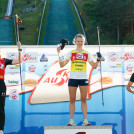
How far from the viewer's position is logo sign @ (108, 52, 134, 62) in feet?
17.2

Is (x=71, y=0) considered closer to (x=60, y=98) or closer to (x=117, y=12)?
(x=117, y=12)

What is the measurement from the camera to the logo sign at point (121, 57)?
Result: 523 centimetres

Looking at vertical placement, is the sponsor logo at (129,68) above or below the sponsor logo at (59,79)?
above

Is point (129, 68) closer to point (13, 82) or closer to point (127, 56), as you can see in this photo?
point (127, 56)

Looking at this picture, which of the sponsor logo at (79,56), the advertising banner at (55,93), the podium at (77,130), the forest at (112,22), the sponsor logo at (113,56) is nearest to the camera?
the podium at (77,130)

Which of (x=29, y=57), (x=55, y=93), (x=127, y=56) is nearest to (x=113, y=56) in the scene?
(x=127, y=56)

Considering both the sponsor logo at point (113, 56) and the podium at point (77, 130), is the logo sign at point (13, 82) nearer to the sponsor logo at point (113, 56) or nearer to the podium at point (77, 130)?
the podium at point (77, 130)

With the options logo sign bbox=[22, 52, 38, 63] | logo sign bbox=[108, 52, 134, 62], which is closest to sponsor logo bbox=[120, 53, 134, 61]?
logo sign bbox=[108, 52, 134, 62]

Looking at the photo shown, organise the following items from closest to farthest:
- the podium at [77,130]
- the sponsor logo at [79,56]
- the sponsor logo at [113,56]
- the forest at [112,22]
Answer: the podium at [77,130] → the sponsor logo at [79,56] → the sponsor logo at [113,56] → the forest at [112,22]

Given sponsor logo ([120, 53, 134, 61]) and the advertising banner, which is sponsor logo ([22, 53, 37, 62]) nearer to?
the advertising banner

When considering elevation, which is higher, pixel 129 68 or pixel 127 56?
pixel 127 56

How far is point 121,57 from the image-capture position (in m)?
5.23

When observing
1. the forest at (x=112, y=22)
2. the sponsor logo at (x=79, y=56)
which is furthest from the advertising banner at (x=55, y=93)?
the forest at (x=112, y=22)

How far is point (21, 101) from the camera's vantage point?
517 centimetres
